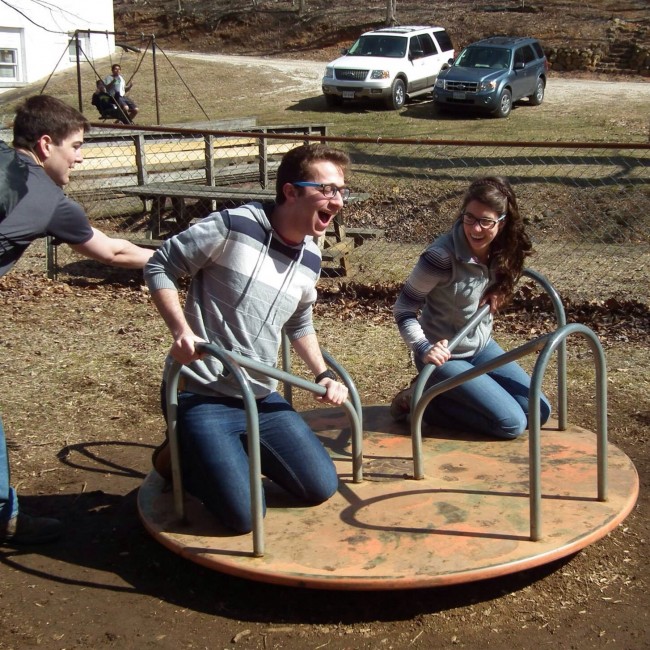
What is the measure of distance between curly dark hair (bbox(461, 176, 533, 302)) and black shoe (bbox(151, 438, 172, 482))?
1.64 metres

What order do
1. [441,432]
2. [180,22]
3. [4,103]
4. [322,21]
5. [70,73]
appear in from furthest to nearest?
1. [180,22]
2. [322,21]
3. [70,73]
4. [4,103]
5. [441,432]

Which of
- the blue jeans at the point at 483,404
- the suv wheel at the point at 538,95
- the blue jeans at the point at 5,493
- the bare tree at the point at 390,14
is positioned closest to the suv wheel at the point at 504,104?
the suv wheel at the point at 538,95

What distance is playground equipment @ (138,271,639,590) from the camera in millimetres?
3127

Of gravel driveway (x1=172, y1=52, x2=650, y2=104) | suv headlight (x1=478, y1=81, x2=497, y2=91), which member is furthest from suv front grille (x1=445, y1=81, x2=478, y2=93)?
gravel driveway (x1=172, y1=52, x2=650, y2=104)

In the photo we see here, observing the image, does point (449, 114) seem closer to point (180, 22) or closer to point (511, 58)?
point (511, 58)

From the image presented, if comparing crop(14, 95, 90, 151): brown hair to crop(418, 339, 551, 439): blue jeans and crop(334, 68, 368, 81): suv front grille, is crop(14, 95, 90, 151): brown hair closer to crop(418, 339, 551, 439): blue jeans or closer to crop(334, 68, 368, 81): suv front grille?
crop(418, 339, 551, 439): blue jeans

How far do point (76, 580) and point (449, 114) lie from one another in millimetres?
17676

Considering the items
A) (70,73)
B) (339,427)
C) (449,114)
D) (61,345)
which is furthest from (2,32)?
(339,427)

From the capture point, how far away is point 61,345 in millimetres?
6516

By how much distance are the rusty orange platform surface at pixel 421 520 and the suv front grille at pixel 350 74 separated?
1735 cm

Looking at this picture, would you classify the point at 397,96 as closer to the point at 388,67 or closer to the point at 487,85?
the point at 388,67

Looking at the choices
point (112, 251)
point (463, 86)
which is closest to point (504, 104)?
point (463, 86)

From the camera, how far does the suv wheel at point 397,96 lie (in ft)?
67.4

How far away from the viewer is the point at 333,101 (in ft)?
71.2
